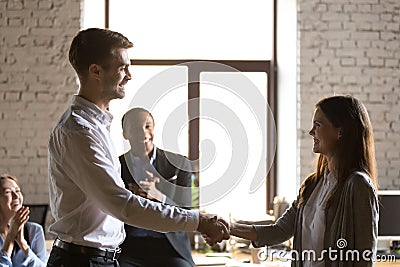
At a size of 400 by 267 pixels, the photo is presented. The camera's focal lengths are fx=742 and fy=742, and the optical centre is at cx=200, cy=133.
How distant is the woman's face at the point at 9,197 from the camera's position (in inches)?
164

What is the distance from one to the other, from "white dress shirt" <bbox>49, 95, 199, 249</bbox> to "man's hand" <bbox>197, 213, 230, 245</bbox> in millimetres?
207

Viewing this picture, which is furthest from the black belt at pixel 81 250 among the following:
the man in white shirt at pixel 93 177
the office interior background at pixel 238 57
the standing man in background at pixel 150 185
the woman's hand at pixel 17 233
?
the office interior background at pixel 238 57

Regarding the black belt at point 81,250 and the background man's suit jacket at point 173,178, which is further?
the background man's suit jacket at point 173,178

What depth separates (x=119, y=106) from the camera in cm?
638

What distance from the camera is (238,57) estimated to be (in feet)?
21.7

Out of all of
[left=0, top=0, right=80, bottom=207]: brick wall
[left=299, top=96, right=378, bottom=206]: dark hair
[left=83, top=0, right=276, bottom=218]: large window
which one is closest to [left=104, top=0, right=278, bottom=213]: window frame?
[left=83, top=0, right=276, bottom=218]: large window

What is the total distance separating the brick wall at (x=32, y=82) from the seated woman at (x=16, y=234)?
4.94ft

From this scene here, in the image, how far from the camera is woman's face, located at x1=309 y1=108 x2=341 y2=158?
303cm

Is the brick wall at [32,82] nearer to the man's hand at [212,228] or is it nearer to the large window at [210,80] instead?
the large window at [210,80]

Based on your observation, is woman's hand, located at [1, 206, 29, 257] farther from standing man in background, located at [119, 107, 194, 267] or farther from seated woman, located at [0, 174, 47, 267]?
standing man in background, located at [119, 107, 194, 267]

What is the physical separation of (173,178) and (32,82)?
6.61 feet

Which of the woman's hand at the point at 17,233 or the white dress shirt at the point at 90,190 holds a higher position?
the white dress shirt at the point at 90,190

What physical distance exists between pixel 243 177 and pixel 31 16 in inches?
87.4

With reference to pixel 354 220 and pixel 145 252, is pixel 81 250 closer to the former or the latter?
pixel 354 220
